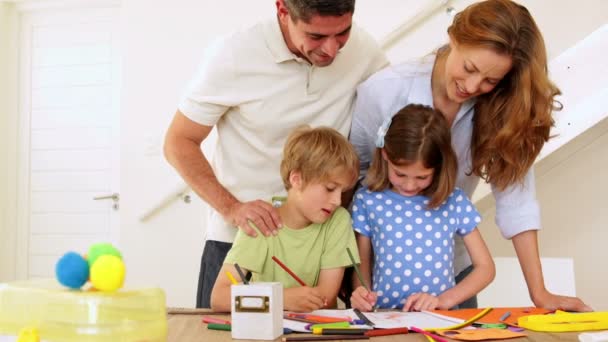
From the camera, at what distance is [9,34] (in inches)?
170

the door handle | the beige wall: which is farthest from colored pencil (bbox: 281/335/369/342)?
the door handle

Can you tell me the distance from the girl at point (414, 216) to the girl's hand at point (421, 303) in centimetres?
14

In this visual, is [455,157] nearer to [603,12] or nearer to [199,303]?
[199,303]

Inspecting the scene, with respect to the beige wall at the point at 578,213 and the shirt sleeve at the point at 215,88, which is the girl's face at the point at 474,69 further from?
the beige wall at the point at 578,213

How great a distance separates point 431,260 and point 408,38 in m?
1.80

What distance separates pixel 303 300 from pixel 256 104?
1.92 feet

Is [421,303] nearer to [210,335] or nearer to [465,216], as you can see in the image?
[465,216]

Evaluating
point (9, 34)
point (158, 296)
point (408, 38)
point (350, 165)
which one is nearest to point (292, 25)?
point (350, 165)

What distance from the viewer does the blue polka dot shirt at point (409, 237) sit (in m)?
1.60

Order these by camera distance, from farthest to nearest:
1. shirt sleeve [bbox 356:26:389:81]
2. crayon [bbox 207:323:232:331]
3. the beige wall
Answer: the beige wall, shirt sleeve [bbox 356:26:389:81], crayon [bbox 207:323:232:331]

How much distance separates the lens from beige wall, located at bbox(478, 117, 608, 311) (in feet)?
9.65

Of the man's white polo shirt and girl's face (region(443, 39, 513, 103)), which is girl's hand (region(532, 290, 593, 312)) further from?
the man's white polo shirt

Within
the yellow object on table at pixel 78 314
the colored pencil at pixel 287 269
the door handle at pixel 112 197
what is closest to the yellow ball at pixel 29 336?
the yellow object on table at pixel 78 314

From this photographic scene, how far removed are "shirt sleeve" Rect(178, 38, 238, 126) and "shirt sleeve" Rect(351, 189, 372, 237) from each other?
1.30ft
